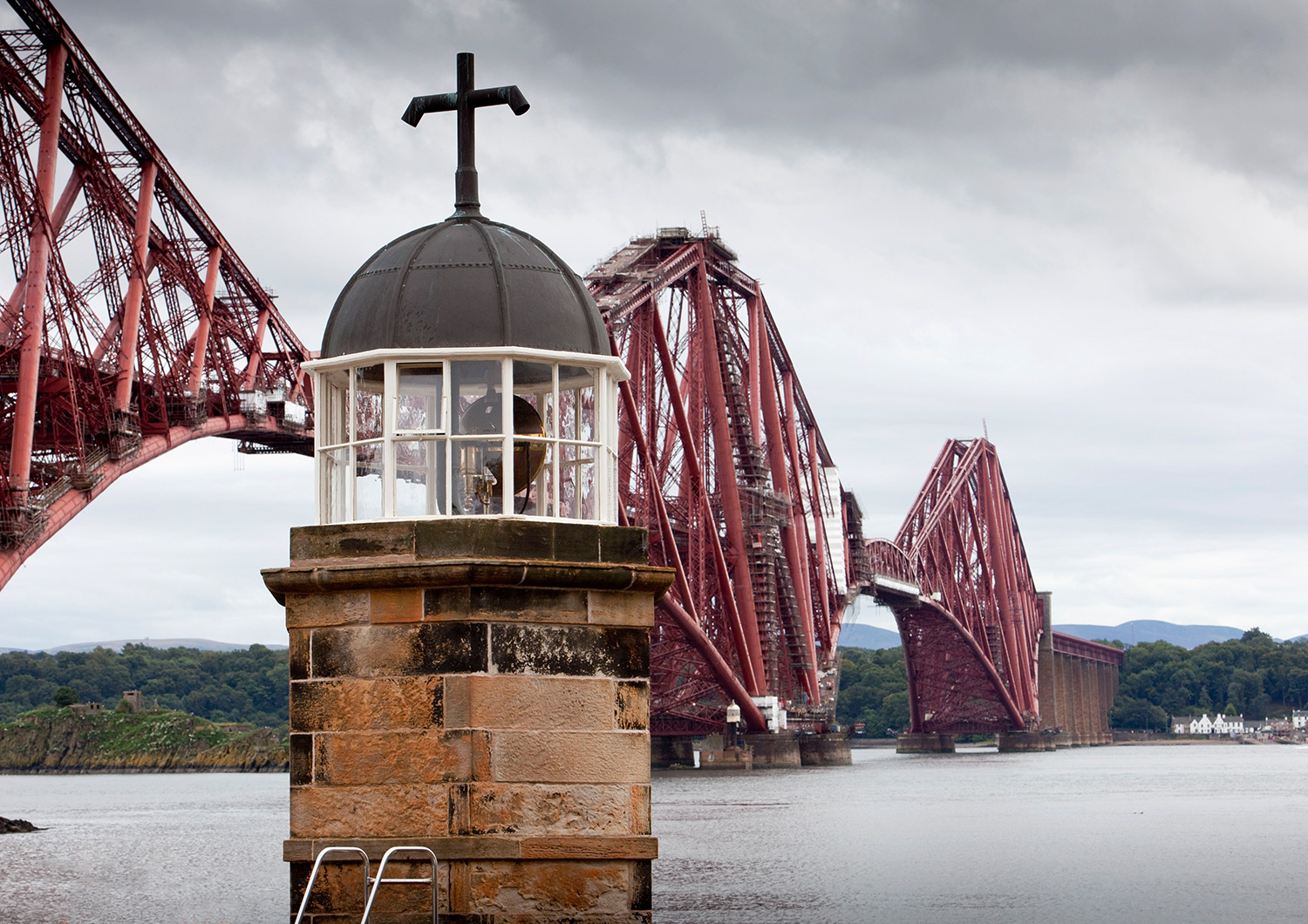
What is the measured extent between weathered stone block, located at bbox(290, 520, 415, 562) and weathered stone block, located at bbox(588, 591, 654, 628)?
950 millimetres

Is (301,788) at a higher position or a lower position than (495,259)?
lower

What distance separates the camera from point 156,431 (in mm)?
57062

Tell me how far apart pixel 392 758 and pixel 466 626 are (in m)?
0.73

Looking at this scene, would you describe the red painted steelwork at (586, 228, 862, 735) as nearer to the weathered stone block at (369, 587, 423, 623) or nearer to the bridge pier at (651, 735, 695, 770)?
the bridge pier at (651, 735, 695, 770)

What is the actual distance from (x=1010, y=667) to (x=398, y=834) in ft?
456

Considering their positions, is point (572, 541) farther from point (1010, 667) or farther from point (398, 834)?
point (1010, 667)

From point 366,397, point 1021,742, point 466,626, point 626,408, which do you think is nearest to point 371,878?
point 466,626

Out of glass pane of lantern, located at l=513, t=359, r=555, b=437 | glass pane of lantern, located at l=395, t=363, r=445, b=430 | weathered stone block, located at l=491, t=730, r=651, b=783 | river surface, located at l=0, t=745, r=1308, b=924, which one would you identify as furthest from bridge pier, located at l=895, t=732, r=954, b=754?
glass pane of lantern, located at l=395, t=363, r=445, b=430

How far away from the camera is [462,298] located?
938 centimetres

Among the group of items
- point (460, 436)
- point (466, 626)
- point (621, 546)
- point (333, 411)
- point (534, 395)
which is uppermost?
point (534, 395)

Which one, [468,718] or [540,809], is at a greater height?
[468,718]

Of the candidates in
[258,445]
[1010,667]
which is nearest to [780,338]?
[258,445]

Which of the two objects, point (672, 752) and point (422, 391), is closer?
point (422, 391)

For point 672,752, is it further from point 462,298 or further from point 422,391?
point 462,298
